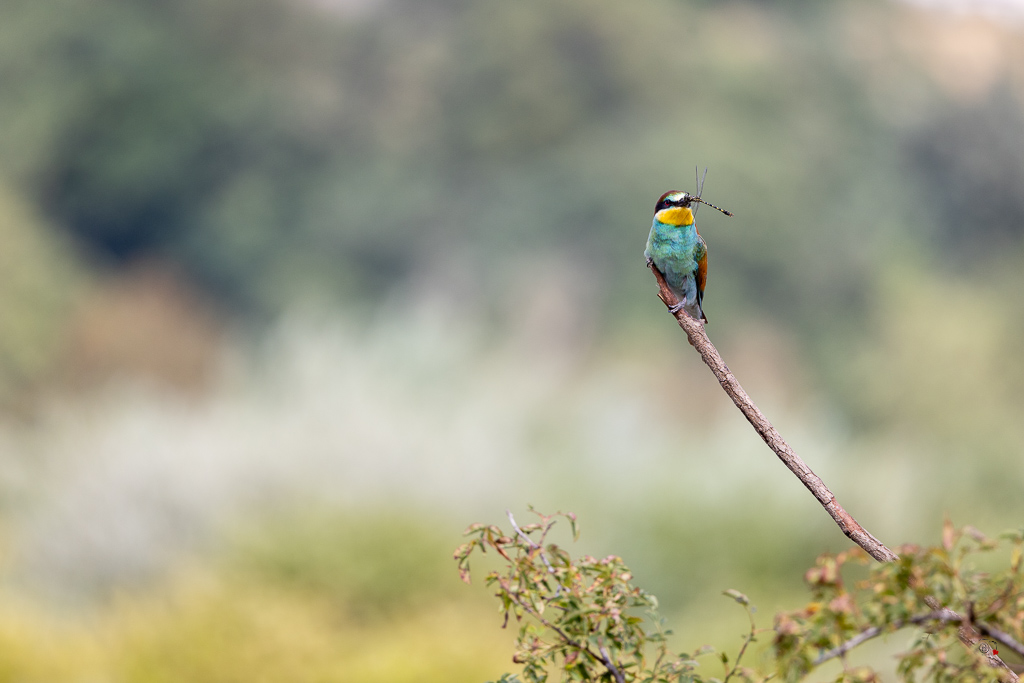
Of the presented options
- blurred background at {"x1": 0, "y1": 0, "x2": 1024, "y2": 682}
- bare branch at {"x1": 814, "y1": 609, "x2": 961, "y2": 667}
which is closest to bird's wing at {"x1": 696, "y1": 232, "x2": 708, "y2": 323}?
bare branch at {"x1": 814, "y1": 609, "x2": 961, "y2": 667}

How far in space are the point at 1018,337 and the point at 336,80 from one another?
79.5ft

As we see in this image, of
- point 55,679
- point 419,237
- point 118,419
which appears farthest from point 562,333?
point 55,679

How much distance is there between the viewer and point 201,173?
36438mm

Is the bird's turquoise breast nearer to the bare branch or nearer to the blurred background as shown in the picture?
the bare branch

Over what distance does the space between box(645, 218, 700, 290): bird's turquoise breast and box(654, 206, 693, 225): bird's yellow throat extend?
0.01m

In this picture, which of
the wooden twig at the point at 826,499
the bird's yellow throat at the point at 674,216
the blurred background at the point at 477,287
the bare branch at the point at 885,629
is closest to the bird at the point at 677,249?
the bird's yellow throat at the point at 674,216

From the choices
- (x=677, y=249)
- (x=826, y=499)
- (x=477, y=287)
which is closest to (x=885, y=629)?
(x=826, y=499)

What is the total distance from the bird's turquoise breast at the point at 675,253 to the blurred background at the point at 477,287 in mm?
4504

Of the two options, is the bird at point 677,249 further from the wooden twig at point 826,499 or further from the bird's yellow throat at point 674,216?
the wooden twig at point 826,499

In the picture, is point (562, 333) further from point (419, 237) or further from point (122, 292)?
point (122, 292)

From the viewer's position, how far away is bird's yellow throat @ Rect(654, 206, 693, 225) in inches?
93.4

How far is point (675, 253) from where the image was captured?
2.38 m

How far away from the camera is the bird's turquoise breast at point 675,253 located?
2375mm

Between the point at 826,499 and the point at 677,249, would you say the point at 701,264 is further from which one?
the point at 826,499
